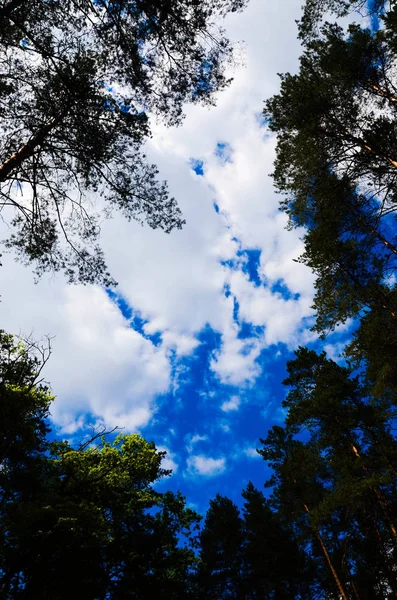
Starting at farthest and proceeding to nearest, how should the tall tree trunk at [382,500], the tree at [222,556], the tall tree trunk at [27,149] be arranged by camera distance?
the tree at [222,556]
the tall tree trunk at [382,500]
the tall tree trunk at [27,149]

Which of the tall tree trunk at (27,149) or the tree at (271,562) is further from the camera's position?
the tree at (271,562)

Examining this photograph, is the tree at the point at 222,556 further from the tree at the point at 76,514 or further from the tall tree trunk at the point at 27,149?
the tall tree trunk at the point at 27,149

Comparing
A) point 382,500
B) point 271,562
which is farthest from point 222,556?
point 382,500

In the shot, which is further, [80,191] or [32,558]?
[32,558]

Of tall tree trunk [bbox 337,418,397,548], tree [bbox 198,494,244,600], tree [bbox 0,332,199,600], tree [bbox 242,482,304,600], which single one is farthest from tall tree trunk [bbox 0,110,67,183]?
tree [bbox 198,494,244,600]

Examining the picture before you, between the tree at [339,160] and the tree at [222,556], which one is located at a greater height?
the tree at [339,160]

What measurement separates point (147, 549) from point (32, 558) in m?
5.38

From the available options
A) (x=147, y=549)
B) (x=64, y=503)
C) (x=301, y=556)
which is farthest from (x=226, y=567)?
(x=64, y=503)

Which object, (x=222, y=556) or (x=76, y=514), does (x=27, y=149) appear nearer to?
(x=76, y=514)

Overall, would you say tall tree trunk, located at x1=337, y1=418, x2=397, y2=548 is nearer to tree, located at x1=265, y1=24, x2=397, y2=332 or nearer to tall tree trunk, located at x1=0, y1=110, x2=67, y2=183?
tree, located at x1=265, y1=24, x2=397, y2=332

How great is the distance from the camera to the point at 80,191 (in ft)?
28.1

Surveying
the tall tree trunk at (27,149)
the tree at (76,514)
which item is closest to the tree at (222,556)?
the tree at (76,514)

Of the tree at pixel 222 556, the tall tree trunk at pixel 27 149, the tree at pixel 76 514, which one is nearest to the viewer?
the tall tree trunk at pixel 27 149

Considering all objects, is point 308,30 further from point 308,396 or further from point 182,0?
point 308,396
